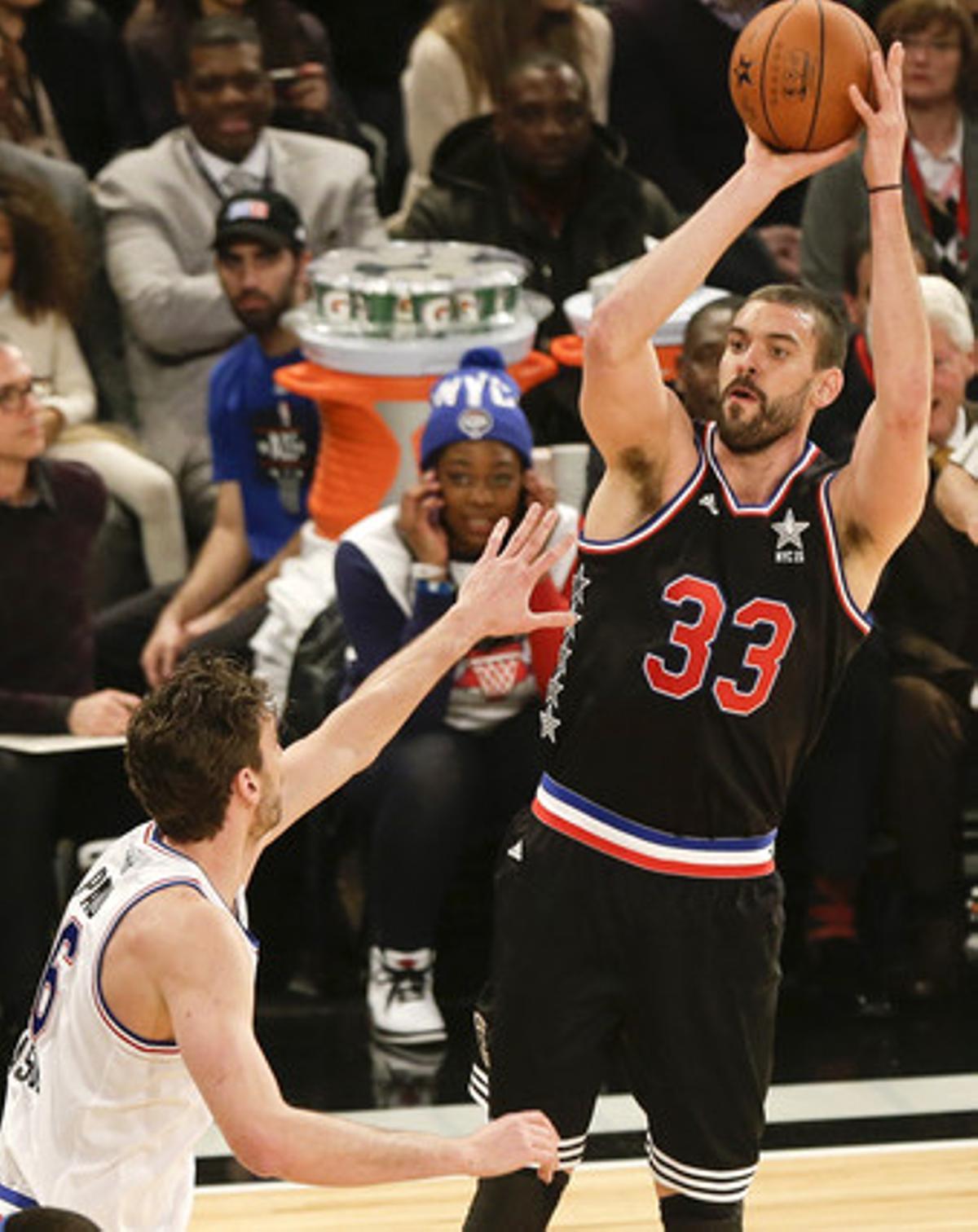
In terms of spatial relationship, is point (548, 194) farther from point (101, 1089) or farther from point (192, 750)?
point (101, 1089)

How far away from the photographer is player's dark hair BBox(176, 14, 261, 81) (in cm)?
782

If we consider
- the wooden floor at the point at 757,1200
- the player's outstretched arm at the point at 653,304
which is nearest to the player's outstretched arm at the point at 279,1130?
the player's outstretched arm at the point at 653,304

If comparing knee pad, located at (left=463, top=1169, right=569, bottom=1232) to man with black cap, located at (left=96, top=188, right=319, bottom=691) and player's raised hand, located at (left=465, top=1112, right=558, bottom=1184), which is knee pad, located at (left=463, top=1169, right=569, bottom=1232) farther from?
man with black cap, located at (left=96, top=188, right=319, bottom=691)

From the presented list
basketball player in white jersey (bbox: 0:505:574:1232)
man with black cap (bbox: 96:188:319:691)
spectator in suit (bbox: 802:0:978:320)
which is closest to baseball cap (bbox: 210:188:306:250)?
man with black cap (bbox: 96:188:319:691)

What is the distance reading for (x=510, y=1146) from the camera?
356 cm

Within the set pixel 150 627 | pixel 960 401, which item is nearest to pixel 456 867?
pixel 150 627

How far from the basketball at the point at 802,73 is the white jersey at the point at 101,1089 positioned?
155 centimetres

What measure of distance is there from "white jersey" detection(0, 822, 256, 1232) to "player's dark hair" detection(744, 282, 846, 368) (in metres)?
1.41

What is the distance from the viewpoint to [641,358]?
4.29m

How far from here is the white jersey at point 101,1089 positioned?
374 centimetres

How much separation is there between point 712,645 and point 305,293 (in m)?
3.31

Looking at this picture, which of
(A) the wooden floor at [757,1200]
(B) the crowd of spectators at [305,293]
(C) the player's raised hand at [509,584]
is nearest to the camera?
(C) the player's raised hand at [509,584]

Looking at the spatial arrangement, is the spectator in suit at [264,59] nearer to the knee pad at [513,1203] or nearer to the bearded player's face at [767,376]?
the bearded player's face at [767,376]

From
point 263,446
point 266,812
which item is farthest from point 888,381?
point 263,446
